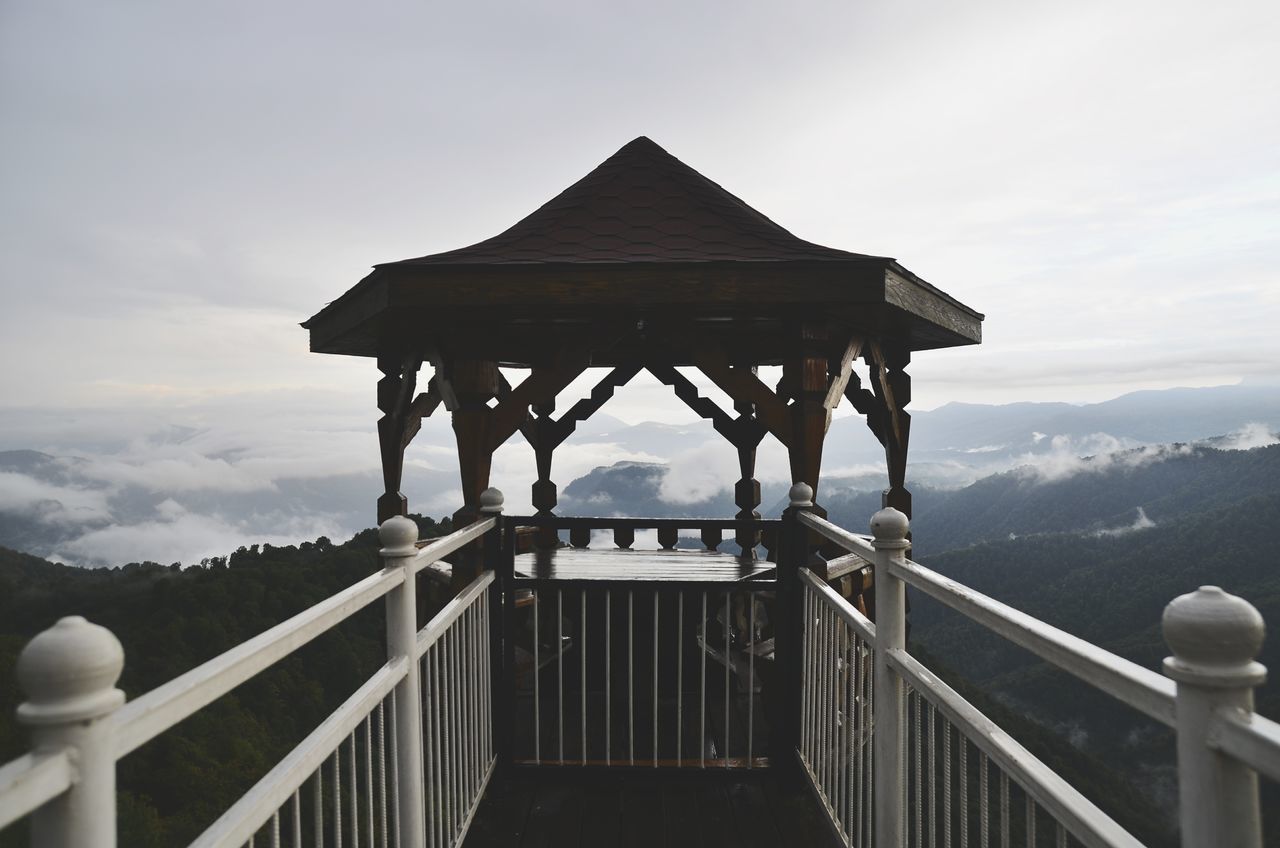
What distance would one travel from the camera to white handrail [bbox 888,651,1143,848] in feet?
4.42

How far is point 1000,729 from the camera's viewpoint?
6.14ft

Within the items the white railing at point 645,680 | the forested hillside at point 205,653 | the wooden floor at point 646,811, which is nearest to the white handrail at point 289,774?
the wooden floor at point 646,811

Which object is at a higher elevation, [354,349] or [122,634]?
[354,349]

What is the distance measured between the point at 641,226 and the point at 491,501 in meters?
2.15

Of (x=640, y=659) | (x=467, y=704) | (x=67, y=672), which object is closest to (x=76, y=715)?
(x=67, y=672)

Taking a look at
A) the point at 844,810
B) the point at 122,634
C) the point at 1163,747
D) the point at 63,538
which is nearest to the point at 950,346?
the point at 844,810

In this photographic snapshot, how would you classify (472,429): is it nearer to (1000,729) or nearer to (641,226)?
(641,226)

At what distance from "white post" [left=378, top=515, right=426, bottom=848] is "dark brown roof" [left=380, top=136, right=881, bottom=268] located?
2155 millimetres

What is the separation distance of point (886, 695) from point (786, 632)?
1.48 m

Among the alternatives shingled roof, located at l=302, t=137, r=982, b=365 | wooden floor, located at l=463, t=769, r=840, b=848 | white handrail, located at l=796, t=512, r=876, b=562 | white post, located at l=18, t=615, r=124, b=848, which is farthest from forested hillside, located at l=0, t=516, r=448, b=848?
white post, located at l=18, t=615, r=124, b=848

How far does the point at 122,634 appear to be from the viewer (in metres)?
30.7

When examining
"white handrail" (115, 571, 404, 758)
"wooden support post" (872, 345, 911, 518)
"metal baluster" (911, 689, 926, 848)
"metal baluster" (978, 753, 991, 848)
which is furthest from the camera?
"wooden support post" (872, 345, 911, 518)

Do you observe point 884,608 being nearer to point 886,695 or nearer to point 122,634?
point 886,695

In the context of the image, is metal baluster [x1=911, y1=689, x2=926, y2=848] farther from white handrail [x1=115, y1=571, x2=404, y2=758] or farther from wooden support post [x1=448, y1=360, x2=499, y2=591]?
wooden support post [x1=448, y1=360, x2=499, y2=591]
